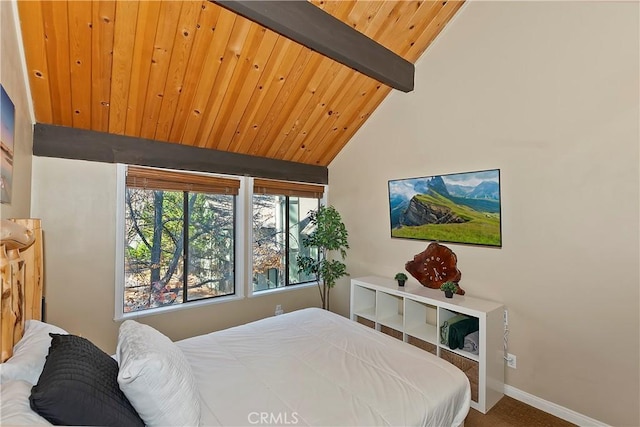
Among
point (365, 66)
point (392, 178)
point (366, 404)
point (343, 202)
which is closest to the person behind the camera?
point (366, 404)

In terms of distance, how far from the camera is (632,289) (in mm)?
1945

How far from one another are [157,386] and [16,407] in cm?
40

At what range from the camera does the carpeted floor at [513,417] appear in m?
2.16

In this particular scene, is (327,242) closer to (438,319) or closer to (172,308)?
(438,319)

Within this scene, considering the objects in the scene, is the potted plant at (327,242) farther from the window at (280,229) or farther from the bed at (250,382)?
the bed at (250,382)

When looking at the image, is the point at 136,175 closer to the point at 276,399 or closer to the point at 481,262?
the point at 276,399

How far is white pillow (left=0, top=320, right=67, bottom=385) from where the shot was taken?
1044 mm

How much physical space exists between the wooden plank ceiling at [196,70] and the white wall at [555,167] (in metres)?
0.65

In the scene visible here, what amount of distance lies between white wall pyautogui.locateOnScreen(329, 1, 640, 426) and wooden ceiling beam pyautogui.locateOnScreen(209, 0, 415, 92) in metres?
0.63

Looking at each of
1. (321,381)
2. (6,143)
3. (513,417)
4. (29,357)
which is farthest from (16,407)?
(513,417)

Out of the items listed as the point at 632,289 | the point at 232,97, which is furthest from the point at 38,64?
Result: the point at 632,289

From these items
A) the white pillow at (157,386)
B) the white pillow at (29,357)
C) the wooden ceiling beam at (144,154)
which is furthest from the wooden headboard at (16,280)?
the wooden ceiling beam at (144,154)

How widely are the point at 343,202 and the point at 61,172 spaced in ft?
9.74

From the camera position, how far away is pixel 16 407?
88 centimetres
